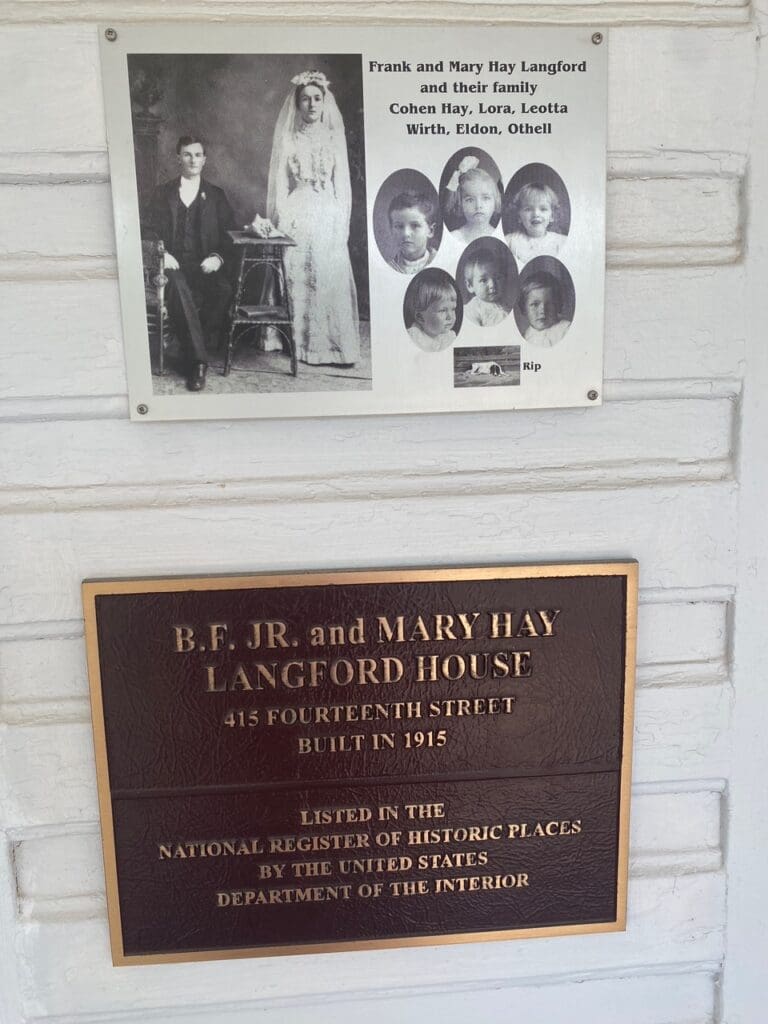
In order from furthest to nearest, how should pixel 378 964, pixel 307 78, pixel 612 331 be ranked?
pixel 378 964
pixel 612 331
pixel 307 78

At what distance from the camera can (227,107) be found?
1.17 m

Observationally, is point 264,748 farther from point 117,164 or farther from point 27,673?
point 117,164

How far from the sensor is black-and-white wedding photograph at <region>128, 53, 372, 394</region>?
1172 millimetres

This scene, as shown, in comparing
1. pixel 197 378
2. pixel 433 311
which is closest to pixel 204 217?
pixel 197 378

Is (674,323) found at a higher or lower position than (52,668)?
higher

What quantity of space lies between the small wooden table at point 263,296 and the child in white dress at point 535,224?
0.38 metres

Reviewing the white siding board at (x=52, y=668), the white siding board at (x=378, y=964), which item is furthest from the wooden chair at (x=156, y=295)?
the white siding board at (x=378, y=964)

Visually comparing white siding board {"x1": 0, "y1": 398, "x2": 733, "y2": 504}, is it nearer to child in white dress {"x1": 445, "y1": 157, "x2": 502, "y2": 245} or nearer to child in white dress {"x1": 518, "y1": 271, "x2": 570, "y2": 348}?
child in white dress {"x1": 518, "y1": 271, "x2": 570, "y2": 348}

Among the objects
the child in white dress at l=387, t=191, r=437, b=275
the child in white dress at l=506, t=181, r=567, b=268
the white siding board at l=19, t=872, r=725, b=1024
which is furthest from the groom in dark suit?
the white siding board at l=19, t=872, r=725, b=1024

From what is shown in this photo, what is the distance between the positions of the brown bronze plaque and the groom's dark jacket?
1.84 ft

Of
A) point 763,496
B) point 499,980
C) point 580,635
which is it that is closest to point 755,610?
point 763,496

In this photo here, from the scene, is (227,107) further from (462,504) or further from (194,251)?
(462,504)

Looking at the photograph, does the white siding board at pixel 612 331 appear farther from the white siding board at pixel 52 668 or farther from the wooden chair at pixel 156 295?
the white siding board at pixel 52 668

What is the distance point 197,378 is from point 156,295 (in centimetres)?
15
